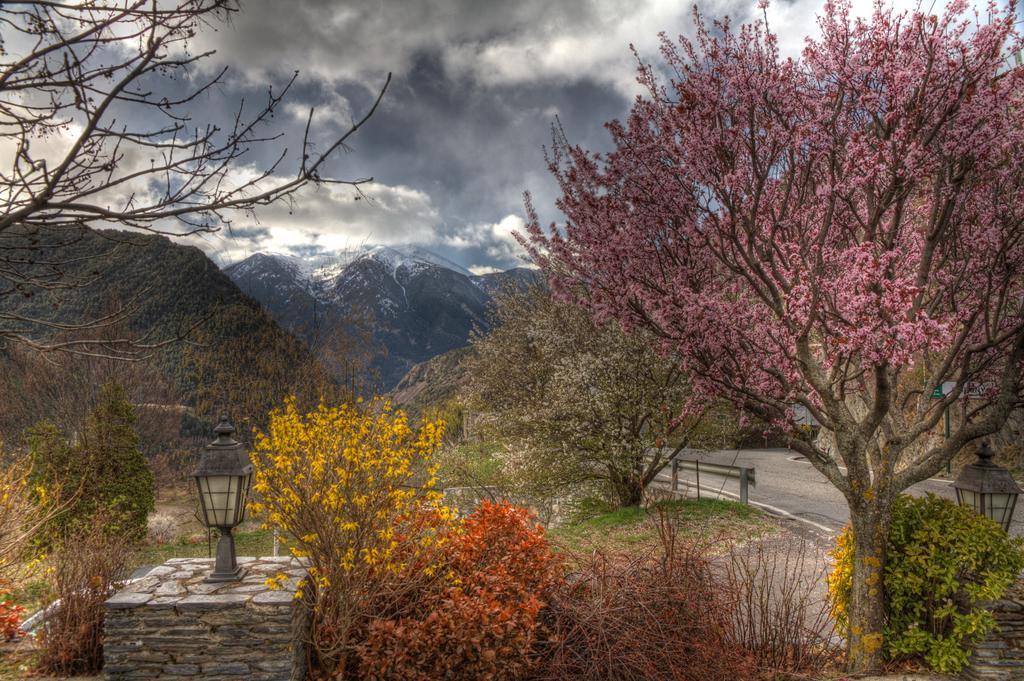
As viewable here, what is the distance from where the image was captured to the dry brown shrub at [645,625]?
176 inches

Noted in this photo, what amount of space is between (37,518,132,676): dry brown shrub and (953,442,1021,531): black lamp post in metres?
7.75

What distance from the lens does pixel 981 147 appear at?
14.1 ft

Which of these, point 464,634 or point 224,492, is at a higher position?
point 224,492

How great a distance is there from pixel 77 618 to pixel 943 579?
7.27 meters

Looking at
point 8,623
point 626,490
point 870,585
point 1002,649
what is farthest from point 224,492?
point 626,490

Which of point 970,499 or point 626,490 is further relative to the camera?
point 626,490

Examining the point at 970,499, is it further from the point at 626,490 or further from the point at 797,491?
the point at 797,491

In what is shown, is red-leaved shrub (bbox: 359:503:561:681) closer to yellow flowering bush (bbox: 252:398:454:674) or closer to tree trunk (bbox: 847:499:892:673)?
yellow flowering bush (bbox: 252:398:454:674)

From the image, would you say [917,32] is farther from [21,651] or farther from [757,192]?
[21,651]

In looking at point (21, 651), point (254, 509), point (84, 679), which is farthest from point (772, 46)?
point (21, 651)

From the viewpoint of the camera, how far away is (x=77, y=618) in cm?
529

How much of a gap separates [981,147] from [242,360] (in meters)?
16.9

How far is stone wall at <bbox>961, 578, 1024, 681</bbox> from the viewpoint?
192 inches

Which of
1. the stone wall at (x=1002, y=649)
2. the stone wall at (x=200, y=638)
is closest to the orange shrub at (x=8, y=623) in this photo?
the stone wall at (x=200, y=638)
